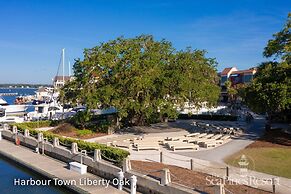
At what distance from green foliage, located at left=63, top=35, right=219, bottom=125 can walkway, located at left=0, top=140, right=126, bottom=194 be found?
26.3ft

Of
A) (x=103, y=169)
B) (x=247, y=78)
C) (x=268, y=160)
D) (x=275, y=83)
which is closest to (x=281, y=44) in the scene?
(x=275, y=83)

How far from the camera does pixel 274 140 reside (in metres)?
29.0

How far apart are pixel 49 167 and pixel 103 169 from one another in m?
4.19

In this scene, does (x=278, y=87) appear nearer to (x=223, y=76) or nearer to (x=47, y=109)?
(x=47, y=109)

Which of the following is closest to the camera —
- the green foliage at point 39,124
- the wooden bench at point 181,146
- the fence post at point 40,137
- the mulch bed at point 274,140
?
the wooden bench at point 181,146

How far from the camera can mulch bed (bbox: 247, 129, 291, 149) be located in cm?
2677

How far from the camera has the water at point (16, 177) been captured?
17.4 meters

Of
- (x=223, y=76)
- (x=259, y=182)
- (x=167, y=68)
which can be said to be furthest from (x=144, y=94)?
(x=223, y=76)

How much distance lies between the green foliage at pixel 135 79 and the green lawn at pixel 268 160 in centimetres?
1041

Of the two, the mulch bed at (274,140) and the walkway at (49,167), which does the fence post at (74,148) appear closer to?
the walkway at (49,167)

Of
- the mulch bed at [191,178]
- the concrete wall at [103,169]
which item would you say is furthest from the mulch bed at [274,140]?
the concrete wall at [103,169]

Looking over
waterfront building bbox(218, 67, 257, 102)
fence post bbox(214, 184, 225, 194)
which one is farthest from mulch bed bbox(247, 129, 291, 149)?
waterfront building bbox(218, 67, 257, 102)

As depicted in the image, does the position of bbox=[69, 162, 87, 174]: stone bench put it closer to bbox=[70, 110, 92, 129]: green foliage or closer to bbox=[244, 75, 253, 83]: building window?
bbox=[70, 110, 92, 129]: green foliage

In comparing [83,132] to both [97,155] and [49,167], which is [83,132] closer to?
[49,167]
